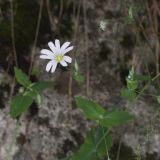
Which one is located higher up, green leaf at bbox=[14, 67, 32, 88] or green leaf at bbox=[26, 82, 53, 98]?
green leaf at bbox=[14, 67, 32, 88]

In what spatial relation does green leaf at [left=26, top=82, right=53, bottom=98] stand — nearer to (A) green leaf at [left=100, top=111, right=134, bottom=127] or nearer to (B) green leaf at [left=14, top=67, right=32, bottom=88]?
(B) green leaf at [left=14, top=67, right=32, bottom=88]

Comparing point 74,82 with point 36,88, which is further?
point 74,82

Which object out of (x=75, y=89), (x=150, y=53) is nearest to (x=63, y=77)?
(x=75, y=89)

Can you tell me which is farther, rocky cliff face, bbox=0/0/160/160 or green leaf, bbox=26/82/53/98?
rocky cliff face, bbox=0/0/160/160

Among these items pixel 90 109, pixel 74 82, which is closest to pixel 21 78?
pixel 90 109

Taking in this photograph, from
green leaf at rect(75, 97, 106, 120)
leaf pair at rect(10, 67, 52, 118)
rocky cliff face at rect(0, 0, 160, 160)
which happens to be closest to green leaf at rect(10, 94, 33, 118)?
leaf pair at rect(10, 67, 52, 118)

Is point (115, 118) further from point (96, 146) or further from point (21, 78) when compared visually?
point (21, 78)

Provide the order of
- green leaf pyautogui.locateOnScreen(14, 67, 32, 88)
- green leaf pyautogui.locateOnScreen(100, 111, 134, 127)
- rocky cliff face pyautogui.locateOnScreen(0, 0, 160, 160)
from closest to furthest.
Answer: green leaf pyautogui.locateOnScreen(100, 111, 134, 127)
green leaf pyautogui.locateOnScreen(14, 67, 32, 88)
rocky cliff face pyautogui.locateOnScreen(0, 0, 160, 160)
